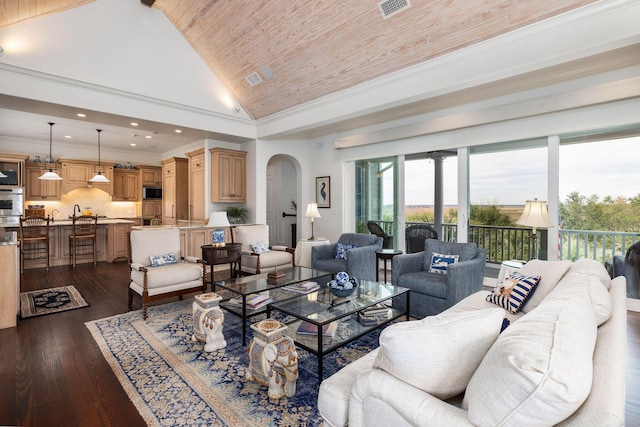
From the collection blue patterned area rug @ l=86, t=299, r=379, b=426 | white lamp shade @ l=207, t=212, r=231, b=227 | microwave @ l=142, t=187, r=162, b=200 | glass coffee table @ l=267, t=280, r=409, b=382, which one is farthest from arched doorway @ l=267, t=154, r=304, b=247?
glass coffee table @ l=267, t=280, r=409, b=382

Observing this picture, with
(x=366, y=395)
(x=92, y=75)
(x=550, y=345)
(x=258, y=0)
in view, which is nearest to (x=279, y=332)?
(x=366, y=395)

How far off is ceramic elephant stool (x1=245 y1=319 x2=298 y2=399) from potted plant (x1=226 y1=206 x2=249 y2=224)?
4.80 m

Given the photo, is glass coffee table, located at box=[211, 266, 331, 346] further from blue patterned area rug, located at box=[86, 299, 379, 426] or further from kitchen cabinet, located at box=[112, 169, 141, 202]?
kitchen cabinet, located at box=[112, 169, 141, 202]

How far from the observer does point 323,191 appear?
6934 millimetres

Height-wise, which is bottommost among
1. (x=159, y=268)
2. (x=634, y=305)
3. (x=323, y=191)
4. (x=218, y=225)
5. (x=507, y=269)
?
(x=634, y=305)

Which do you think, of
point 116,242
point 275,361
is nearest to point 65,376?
point 275,361

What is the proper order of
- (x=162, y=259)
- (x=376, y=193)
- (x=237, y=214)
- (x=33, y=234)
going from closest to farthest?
(x=162, y=259), (x=33, y=234), (x=376, y=193), (x=237, y=214)

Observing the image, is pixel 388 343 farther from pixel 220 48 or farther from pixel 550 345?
pixel 220 48

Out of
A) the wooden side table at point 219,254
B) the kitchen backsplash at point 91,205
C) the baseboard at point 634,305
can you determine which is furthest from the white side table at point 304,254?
the kitchen backsplash at point 91,205

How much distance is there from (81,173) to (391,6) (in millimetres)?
8560

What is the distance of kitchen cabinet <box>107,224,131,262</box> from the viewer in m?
6.97

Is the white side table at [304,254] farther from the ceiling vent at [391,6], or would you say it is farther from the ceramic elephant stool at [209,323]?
the ceiling vent at [391,6]

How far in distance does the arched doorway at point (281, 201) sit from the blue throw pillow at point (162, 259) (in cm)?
467

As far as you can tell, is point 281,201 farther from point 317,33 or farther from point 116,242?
point 317,33
